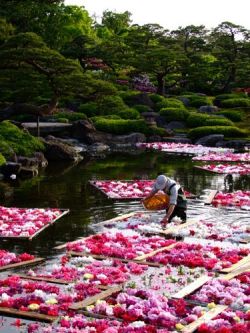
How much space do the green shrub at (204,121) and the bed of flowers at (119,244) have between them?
127ft

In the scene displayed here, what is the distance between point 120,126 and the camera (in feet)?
163

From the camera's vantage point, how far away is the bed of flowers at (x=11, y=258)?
39.3 feet

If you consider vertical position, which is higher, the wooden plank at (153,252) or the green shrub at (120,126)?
the green shrub at (120,126)

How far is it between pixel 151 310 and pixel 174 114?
47.2 meters

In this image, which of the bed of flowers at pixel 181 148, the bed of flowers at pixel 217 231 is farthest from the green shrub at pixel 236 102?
the bed of flowers at pixel 217 231

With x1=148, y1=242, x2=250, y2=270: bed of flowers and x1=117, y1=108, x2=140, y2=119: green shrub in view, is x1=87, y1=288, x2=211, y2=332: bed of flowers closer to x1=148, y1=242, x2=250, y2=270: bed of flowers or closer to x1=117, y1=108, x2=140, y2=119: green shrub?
x1=148, y1=242, x2=250, y2=270: bed of flowers

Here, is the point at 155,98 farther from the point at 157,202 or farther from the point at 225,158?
the point at 157,202

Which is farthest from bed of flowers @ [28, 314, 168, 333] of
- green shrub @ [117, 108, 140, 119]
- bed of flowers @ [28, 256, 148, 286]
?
green shrub @ [117, 108, 140, 119]

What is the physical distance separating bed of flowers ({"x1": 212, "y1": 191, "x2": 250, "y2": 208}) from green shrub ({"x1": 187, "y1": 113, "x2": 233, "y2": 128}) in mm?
31032

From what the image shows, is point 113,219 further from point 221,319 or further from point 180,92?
point 180,92

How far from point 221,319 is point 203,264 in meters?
3.27

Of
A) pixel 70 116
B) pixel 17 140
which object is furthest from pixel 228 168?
pixel 70 116

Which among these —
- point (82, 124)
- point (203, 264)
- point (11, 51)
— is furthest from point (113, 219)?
point (82, 124)

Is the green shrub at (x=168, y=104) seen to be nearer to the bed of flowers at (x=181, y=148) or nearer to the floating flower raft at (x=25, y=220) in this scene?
the bed of flowers at (x=181, y=148)
